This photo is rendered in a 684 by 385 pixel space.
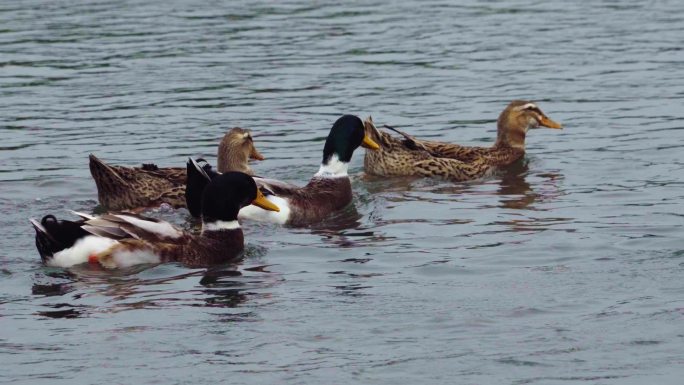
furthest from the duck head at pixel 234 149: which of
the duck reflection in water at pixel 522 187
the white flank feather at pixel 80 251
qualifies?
the white flank feather at pixel 80 251

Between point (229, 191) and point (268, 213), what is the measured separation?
61.2 inches

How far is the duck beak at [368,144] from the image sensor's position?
57.1ft

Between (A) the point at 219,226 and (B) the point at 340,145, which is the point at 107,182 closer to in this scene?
(A) the point at 219,226

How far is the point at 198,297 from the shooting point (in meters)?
12.4

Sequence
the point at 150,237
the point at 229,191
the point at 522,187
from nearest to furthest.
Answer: the point at 150,237, the point at 229,191, the point at 522,187

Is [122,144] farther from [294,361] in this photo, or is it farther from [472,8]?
[472,8]

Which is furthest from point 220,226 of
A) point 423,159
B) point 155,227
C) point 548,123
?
point 548,123

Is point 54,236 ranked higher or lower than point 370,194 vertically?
higher

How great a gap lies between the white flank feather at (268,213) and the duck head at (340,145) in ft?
4.15

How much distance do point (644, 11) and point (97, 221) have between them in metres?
17.9

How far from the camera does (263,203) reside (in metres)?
14.6

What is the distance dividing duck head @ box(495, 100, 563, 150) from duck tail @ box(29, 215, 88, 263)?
7348 millimetres

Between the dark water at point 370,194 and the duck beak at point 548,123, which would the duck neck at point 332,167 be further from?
the duck beak at point 548,123

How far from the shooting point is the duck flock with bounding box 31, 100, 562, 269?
1331 centimetres
